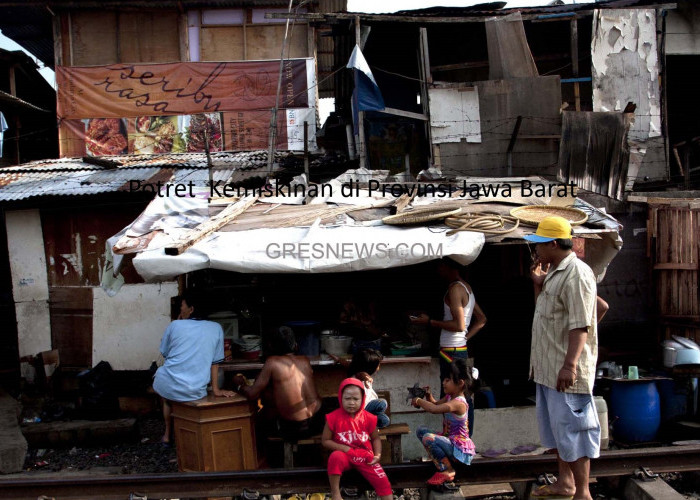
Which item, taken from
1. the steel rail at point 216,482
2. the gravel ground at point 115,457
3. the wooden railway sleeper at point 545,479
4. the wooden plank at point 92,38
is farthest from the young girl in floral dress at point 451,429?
the wooden plank at point 92,38

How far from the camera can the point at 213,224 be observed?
613 cm

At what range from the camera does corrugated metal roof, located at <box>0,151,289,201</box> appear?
9.23m

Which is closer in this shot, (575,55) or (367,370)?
(367,370)

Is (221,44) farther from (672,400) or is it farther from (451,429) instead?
(672,400)

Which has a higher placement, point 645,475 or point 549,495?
point 549,495

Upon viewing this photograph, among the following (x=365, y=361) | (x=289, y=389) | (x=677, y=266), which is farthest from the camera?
(x=677, y=266)

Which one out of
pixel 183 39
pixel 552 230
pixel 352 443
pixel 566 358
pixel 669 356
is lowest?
pixel 669 356

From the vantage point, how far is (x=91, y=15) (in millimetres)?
12758

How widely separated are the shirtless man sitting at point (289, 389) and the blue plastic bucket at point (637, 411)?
12.6 ft

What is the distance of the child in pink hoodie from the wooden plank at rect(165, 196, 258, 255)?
212cm

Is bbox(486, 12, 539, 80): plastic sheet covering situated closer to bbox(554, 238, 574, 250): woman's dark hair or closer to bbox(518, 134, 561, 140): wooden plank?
bbox(518, 134, 561, 140): wooden plank

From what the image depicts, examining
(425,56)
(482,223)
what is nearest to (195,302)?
(482,223)

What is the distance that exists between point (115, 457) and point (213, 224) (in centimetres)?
339

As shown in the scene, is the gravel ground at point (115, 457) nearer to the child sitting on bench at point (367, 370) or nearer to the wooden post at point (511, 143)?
the child sitting on bench at point (367, 370)
